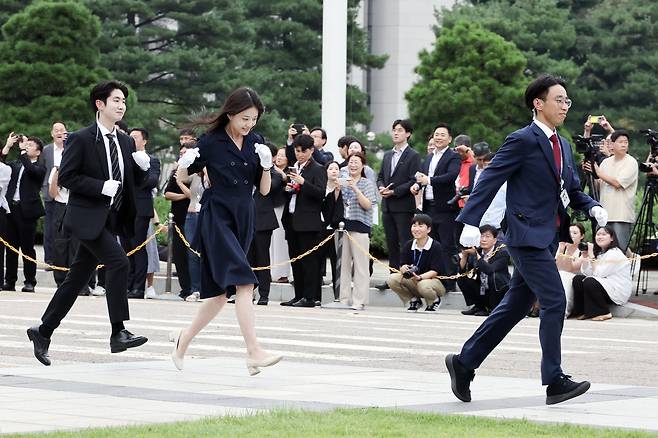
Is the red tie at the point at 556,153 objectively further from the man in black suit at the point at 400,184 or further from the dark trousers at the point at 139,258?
the dark trousers at the point at 139,258

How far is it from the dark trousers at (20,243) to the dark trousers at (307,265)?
4034 mm

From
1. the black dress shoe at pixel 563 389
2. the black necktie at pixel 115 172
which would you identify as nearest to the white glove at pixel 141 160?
the black necktie at pixel 115 172

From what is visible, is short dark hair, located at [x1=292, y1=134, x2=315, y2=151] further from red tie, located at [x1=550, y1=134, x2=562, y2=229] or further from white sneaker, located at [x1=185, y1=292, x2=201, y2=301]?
red tie, located at [x1=550, y1=134, x2=562, y2=229]

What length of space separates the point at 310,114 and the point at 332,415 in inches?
1709

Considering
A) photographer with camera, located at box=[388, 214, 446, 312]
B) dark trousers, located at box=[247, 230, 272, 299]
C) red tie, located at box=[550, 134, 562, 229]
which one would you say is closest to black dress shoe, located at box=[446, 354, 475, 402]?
red tie, located at box=[550, 134, 562, 229]

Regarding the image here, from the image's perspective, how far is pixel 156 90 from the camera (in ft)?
157

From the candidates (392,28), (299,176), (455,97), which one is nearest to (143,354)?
(299,176)

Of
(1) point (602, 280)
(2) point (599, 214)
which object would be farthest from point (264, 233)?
(2) point (599, 214)

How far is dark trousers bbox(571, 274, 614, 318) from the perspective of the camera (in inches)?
734

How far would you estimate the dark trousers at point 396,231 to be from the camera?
20.5 metres

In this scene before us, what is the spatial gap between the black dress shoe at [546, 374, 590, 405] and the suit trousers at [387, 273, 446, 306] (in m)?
10.3

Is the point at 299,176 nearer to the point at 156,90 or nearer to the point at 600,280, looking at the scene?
the point at 600,280

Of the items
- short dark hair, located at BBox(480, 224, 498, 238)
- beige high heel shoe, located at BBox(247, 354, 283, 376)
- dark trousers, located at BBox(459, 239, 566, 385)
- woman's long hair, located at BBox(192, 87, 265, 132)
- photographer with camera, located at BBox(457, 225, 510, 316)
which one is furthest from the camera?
short dark hair, located at BBox(480, 224, 498, 238)

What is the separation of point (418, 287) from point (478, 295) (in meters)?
0.78
